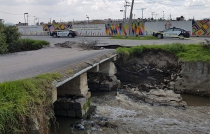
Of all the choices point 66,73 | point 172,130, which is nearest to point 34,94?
point 66,73

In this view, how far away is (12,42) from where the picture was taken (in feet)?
56.6

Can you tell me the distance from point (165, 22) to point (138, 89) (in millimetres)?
24071

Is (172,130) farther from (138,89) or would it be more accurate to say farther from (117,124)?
(138,89)

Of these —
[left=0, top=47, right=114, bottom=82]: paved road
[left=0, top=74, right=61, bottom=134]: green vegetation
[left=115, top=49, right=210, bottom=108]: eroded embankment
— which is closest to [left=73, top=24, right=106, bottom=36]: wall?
[left=115, top=49, right=210, bottom=108]: eroded embankment

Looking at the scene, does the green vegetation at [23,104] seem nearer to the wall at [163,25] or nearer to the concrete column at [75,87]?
the concrete column at [75,87]

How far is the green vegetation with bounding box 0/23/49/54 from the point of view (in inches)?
626

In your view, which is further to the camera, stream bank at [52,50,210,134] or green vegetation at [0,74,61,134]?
stream bank at [52,50,210,134]

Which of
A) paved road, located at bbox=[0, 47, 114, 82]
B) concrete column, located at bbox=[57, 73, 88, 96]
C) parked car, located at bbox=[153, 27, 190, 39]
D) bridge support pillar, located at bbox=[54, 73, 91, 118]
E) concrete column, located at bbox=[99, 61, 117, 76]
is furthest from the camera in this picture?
parked car, located at bbox=[153, 27, 190, 39]

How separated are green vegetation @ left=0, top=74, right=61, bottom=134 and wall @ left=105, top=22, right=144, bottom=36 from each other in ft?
107

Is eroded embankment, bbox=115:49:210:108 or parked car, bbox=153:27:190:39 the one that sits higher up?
parked car, bbox=153:27:190:39

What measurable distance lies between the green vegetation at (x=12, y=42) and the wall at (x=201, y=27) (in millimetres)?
25086

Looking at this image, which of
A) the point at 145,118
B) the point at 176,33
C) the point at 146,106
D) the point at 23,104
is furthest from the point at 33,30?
the point at 23,104

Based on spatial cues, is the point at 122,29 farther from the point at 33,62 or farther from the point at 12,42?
the point at 33,62

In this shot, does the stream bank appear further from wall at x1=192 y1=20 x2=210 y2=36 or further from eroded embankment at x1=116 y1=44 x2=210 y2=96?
wall at x1=192 y1=20 x2=210 y2=36
